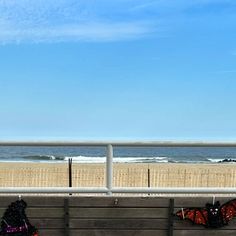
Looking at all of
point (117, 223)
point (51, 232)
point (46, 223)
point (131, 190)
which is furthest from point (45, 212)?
point (131, 190)

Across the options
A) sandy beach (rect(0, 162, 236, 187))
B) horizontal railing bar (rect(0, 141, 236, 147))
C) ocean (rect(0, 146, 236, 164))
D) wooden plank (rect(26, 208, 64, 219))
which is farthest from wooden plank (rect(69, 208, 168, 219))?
sandy beach (rect(0, 162, 236, 187))

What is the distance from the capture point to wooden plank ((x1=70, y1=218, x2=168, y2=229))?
700cm

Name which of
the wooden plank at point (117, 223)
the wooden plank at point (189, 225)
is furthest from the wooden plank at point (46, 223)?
the wooden plank at point (189, 225)

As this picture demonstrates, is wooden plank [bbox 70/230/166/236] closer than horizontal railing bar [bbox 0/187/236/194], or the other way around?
horizontal railing bar [bbox 0/187/236/194]

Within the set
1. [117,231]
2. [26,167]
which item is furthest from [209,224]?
[26,167]

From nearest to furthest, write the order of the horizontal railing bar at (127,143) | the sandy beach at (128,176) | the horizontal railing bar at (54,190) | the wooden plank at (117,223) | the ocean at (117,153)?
the horizontal railing bar at (127,143) → the horizontal railing bar at (54,190) → the wooden plank at (117,223) → the ocean at (117,153) → the sandy beach at (128,176)

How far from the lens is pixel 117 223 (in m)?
7.01

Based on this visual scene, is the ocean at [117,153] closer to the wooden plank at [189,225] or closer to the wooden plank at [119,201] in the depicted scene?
the wooden plank at [119,201]

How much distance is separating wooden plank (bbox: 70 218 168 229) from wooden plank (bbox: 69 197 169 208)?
20cm

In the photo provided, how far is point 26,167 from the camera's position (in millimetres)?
26750

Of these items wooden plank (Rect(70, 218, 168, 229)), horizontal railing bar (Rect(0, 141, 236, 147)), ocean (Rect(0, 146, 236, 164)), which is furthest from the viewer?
ocean (Rect(0, 146, 236, 164))

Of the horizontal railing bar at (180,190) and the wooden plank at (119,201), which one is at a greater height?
the horizontal railing bar at (180,190)

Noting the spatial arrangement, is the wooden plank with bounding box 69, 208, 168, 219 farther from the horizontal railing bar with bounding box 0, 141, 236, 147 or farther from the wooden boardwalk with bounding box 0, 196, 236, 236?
the horizontal railing bar with bounding box 0, 141, 236, 147

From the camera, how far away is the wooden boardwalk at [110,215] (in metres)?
6.98
